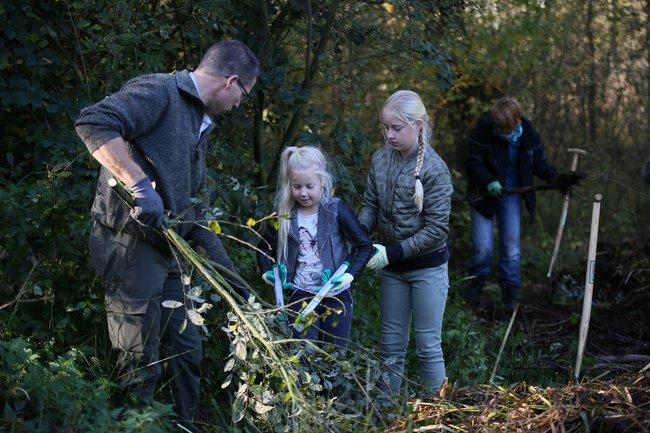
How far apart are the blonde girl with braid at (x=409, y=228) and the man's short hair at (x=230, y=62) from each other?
92cm

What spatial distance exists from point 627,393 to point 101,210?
235 cm

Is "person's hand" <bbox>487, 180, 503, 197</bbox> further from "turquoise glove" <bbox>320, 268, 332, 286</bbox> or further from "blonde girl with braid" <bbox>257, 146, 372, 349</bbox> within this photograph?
"turquoise glove" <bbox>320, 268, 332, 286</bbox>

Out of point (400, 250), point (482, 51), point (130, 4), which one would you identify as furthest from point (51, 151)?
point (482, 51)

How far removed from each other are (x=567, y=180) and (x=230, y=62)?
4.47 metres

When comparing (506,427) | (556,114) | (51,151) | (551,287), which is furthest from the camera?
(556,114)

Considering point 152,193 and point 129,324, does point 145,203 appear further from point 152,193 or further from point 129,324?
point 129,324

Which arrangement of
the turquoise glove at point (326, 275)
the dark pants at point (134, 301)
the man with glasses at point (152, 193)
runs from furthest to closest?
the turquoise glove at point (326, 275)
the dark pants at point (134, 301)
the man with glasses at point (152, 193)

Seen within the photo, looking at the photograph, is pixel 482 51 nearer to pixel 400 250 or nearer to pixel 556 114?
pixel 556 114

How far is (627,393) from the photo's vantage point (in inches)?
156

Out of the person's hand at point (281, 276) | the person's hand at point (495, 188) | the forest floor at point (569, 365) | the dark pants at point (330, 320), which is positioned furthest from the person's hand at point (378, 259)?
the person's hand at point (495, 188)

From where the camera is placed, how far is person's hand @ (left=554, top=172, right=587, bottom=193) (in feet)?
26.3

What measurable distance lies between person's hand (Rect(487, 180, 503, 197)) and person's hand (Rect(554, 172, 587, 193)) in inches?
18.1

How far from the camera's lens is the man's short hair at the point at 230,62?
434 centimetres

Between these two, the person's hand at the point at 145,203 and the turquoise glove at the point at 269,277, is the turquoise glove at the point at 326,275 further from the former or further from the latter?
the person's hand at the point at 145,203
